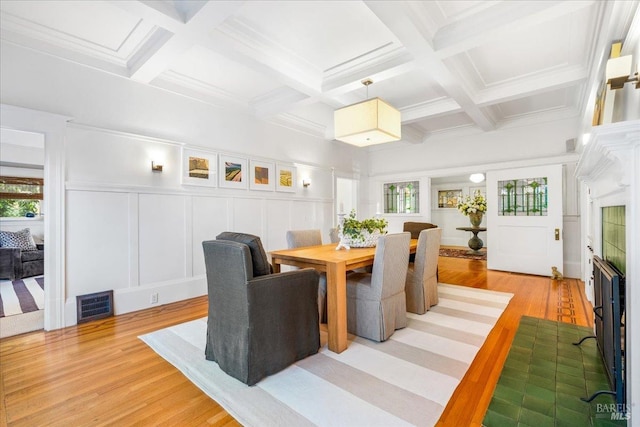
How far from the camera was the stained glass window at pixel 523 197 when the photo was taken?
5027 millimetres

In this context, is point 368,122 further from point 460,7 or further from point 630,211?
point 630,211

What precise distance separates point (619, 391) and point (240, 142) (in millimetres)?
4676

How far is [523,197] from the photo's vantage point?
5.22 metres

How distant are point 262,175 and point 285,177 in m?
0.51

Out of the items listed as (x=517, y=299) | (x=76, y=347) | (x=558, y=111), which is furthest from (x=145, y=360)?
(x=558, y=111)

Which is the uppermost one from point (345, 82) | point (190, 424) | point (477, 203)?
point (345, 82)

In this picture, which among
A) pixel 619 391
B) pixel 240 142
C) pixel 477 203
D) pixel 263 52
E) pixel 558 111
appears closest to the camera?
pixel 619 391

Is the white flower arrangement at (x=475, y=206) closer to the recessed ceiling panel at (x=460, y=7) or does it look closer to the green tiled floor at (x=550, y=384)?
the green tiled floor at (x=550, y=384)

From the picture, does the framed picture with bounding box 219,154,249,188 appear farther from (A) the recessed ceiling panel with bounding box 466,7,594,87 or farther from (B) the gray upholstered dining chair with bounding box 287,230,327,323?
(A) the recessed ceiling panel with bounding box 466,7,594,87

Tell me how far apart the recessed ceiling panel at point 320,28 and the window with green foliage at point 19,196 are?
7324 mm

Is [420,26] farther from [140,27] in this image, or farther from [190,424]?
[190,424]

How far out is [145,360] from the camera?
228cm

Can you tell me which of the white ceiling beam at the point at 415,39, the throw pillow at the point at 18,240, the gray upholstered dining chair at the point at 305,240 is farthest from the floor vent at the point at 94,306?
the white ceiling beam at the point at 415,39

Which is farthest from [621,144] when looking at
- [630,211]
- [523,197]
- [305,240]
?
[523,197]
